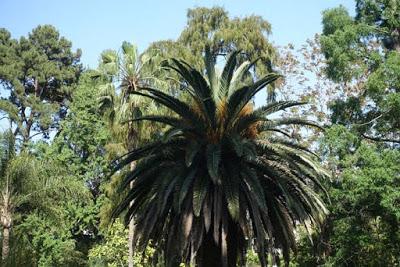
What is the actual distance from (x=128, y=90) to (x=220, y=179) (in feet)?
48.7

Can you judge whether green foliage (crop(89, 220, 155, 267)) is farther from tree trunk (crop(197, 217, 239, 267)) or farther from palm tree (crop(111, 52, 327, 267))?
tree trunk (crop(197, 217, 239, 267))

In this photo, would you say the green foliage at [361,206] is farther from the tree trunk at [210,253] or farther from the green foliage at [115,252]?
the green foliage at [115,252]

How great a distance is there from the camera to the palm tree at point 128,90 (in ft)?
98.3

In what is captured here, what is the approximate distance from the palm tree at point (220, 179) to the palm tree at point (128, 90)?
36.3 feet

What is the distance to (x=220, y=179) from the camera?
17.2 meters

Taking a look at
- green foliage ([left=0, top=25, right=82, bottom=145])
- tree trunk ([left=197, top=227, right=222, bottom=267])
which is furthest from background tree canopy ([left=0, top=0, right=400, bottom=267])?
green foliage ([left=0, top=25, right=82, bottom=145])

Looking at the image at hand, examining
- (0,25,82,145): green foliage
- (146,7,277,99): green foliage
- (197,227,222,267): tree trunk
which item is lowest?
(197,227,222,267): tree trunk

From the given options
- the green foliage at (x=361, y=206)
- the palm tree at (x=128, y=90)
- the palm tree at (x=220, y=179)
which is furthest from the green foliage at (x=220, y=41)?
the palm tree at (x=220, y=179)

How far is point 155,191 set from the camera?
18.1 m

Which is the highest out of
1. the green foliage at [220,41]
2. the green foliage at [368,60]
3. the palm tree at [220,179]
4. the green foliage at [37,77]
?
the green foliage at [37,77]

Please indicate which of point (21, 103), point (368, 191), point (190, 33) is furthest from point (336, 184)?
point (21, 103)

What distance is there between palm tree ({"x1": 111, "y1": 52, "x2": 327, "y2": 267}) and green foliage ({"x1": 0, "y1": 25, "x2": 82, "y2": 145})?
103ft

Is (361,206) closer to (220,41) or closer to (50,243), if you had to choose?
(220,41)

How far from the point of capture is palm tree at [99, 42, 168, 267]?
30.0 metres
